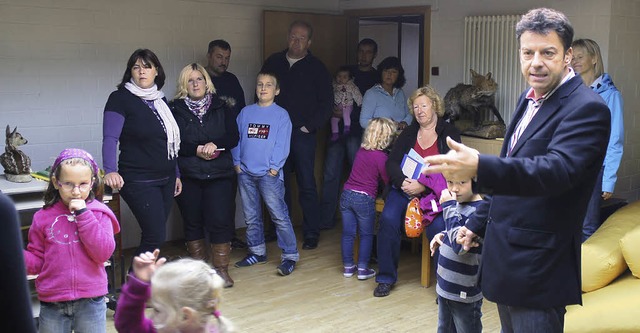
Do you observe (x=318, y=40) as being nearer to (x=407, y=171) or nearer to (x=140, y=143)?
(x=407, y=171)

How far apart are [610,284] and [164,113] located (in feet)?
8.86

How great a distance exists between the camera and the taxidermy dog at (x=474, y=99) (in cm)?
575

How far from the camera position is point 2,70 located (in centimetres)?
511

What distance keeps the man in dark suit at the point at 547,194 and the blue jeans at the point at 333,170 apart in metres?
3.86

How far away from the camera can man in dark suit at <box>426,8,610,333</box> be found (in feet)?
7.26

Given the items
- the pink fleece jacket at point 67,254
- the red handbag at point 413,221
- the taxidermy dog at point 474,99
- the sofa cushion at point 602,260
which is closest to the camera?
the pink fleece jacket at point 67,254

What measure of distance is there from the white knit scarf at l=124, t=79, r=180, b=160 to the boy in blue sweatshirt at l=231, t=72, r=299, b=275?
0.67 metres

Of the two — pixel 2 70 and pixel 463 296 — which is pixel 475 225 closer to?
pixel 463 296

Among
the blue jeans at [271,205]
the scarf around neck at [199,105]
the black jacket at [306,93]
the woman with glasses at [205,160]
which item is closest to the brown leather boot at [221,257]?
the woman with glasses at [205,160]

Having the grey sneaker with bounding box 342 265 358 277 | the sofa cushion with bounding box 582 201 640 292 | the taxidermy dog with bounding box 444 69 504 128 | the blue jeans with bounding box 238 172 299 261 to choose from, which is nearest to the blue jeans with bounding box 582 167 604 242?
the sofa cushion with bounding box 582 201 640 292

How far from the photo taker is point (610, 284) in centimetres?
405

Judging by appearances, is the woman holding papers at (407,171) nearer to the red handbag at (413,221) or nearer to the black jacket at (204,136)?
the red handbag at (413,221)

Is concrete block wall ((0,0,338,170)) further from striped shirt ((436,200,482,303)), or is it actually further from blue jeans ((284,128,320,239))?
striped shirt ((436,200,482,303))

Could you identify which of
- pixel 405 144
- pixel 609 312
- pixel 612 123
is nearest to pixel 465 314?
pixel 609 312
